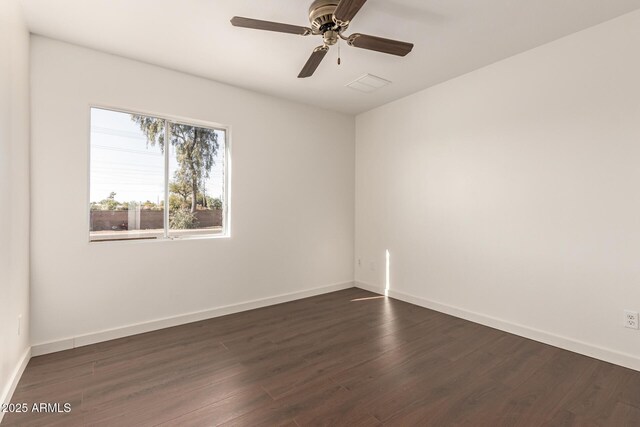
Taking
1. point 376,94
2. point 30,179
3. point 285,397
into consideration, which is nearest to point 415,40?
point 376,94

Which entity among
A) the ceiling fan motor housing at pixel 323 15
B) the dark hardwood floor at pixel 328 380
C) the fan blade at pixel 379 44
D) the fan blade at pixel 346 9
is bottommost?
the dark hardwood floor at pixel 328 380

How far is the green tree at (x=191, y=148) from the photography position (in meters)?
3.12

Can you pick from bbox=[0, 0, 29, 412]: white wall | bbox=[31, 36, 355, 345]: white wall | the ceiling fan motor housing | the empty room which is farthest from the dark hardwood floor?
the ceiling fan motor housing

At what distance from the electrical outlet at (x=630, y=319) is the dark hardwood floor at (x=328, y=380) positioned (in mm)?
331

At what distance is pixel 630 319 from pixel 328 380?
91.6 inches

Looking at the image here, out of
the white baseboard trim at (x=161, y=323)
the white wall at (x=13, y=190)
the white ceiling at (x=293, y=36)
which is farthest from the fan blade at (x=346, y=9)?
Result: the white baseboard trim at (x=161, y=323)

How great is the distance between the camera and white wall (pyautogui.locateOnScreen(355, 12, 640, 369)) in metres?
2.31

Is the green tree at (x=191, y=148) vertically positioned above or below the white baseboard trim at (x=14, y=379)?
above

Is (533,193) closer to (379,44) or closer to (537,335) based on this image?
(537,335)

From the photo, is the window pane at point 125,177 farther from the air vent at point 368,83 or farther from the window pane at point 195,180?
the air vent at point 368,83

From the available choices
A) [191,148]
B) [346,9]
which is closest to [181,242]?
[191,148]

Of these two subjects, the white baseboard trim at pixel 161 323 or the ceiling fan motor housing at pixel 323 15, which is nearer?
the ceiling fan motor housing at pixel 323 15

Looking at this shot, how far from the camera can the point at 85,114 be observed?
2.65m

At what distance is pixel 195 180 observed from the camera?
11.0 ft
